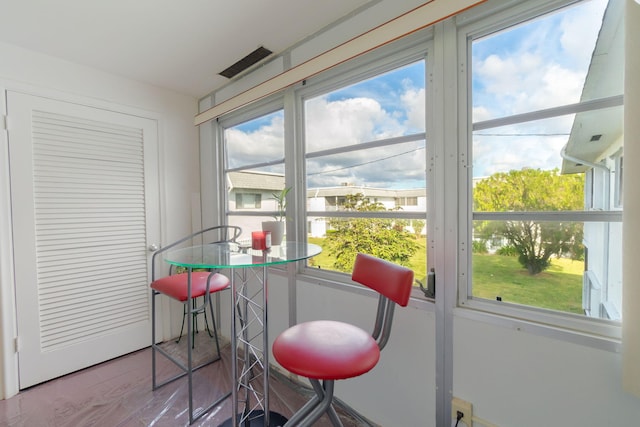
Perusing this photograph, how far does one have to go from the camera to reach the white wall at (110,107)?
193 cm

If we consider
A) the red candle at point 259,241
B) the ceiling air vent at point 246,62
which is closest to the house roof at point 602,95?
the red candle at point 259,241

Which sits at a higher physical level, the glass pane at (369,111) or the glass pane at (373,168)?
the glass pane at (369,111)

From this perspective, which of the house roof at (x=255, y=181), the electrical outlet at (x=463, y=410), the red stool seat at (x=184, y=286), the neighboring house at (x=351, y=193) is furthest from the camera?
the house roof at (x=255, y=181)

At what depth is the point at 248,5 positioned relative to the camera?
1.60 metres

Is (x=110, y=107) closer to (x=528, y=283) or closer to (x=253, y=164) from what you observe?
(x=253, y=164)

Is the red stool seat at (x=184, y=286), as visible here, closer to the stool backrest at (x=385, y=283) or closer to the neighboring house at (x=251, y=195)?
the neighboring house at (x=251, y=195)

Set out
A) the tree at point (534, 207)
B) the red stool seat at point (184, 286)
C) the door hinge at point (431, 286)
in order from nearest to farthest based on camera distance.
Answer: the tree at point (534, 207)
the door hinge at point (431, 286)
the red stool seat at point (184, 286)

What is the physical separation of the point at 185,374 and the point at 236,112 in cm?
235

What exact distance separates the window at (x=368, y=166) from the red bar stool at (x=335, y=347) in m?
0.39

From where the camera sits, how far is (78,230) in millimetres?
2248

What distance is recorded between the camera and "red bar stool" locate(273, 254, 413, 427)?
1.03 metres

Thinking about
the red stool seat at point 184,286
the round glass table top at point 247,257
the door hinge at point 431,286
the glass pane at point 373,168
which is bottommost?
the red stool seat at point 184,286

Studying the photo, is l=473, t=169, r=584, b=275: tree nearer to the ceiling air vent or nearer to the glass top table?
the glass top table

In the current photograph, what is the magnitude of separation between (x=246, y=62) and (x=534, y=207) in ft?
7.39
